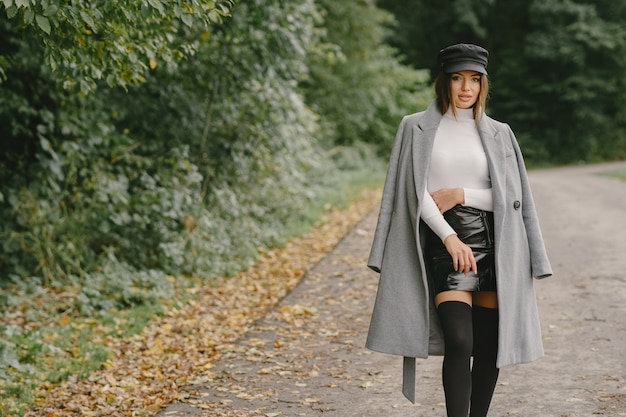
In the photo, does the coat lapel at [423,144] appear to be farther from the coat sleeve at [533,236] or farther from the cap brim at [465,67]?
the coat sleeve at [533,236]

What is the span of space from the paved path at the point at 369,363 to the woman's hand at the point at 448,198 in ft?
4.88

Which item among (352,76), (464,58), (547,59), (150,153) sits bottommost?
(464,58)

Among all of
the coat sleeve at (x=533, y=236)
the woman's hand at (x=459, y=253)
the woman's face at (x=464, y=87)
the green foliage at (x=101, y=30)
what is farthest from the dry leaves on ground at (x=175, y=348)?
the woman's face at (x=464, y=87)

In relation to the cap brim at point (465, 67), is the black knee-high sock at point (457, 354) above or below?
below

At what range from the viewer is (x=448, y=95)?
11.7ft

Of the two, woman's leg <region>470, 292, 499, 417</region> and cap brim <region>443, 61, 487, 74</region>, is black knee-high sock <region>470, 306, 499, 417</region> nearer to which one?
woman's leg <region>470, 292, 499, 417</region>

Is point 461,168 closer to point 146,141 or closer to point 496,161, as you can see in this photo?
point 496,161

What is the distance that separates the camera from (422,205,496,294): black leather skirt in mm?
3434

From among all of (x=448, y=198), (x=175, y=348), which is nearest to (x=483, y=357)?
(x=448, y=198)

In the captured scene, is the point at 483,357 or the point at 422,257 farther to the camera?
the point at 483,357

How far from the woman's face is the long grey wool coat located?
0.11 metres

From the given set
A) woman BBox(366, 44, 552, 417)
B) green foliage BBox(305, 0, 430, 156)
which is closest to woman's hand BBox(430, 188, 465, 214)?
woman BBox(366, 44, 552, 417)

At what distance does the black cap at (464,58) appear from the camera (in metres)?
A: 3.45

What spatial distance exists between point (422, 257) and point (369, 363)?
2246 millimetres
